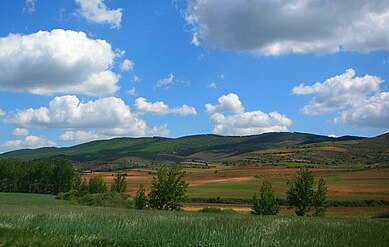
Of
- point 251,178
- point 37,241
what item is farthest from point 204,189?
point 37,241

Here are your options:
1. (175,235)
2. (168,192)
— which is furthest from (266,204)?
(175,235)

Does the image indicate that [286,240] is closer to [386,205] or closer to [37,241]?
[37,241]

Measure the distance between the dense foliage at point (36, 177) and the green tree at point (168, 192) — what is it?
74077 millimetres

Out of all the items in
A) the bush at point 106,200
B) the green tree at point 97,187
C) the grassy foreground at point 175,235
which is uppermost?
the green tree at point 97,187

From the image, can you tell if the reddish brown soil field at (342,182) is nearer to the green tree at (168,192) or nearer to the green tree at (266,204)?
the green tree at (266,204)


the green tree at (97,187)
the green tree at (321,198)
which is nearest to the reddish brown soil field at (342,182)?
the green tree at (97,187)

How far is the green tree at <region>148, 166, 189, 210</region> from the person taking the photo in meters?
77.4

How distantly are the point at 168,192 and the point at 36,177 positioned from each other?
288 feet

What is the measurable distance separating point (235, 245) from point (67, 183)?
Result: 13646 cm

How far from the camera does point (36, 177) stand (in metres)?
150

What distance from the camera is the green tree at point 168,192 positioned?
7738cm

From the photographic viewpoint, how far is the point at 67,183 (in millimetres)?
146125

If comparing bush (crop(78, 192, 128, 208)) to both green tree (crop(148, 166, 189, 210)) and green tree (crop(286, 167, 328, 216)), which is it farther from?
green tree (crop(286, 167, 328, 216))

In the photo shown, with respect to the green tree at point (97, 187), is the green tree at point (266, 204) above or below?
below
